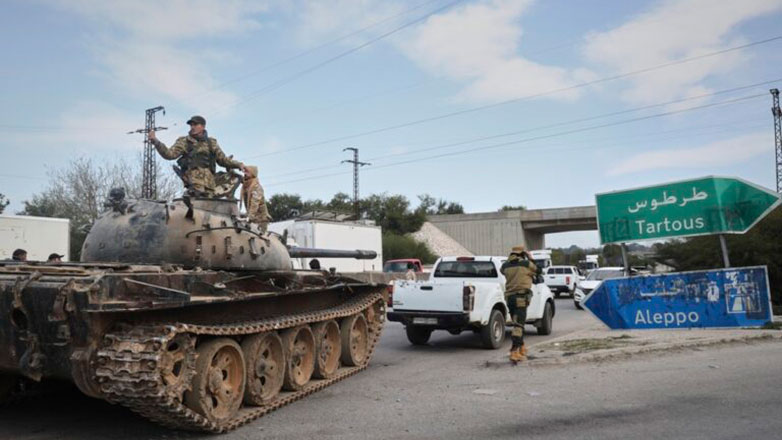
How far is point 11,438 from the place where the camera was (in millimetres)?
5844

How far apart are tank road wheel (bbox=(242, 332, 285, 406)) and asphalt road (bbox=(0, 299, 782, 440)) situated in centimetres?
28

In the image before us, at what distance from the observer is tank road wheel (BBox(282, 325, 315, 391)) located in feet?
25.0

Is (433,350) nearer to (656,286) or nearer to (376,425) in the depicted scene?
(656,286)

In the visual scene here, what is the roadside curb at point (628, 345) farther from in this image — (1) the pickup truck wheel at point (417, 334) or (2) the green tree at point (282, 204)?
(2) the green tree at point (282, 204)

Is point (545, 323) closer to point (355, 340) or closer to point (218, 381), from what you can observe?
point (355, 340)

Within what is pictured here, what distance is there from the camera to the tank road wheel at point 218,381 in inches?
229

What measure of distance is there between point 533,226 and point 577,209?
15.7 ft

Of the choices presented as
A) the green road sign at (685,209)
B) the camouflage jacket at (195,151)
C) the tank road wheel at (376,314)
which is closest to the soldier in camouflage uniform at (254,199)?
the camouflage jacket at (195,151)

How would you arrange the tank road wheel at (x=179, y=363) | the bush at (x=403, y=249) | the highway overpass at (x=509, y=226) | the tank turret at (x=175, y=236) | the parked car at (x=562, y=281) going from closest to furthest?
1. the tank road wheel at (x=179, y=363)
2. the tank turret at (x=175, y=236)
3. the parked car at (x=562, y=281)
4. the bush at (x=403, y=249)
5. the highway overpass at (x=509, y=226)

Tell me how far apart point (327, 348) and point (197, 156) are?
3.11 meters

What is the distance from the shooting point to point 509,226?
55.8 meters

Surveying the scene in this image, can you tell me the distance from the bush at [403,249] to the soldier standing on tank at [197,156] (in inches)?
1676

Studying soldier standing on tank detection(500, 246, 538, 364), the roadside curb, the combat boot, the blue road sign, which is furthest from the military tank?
the blue road sign

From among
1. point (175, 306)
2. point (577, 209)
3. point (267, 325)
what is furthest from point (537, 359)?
point (577, 209)
